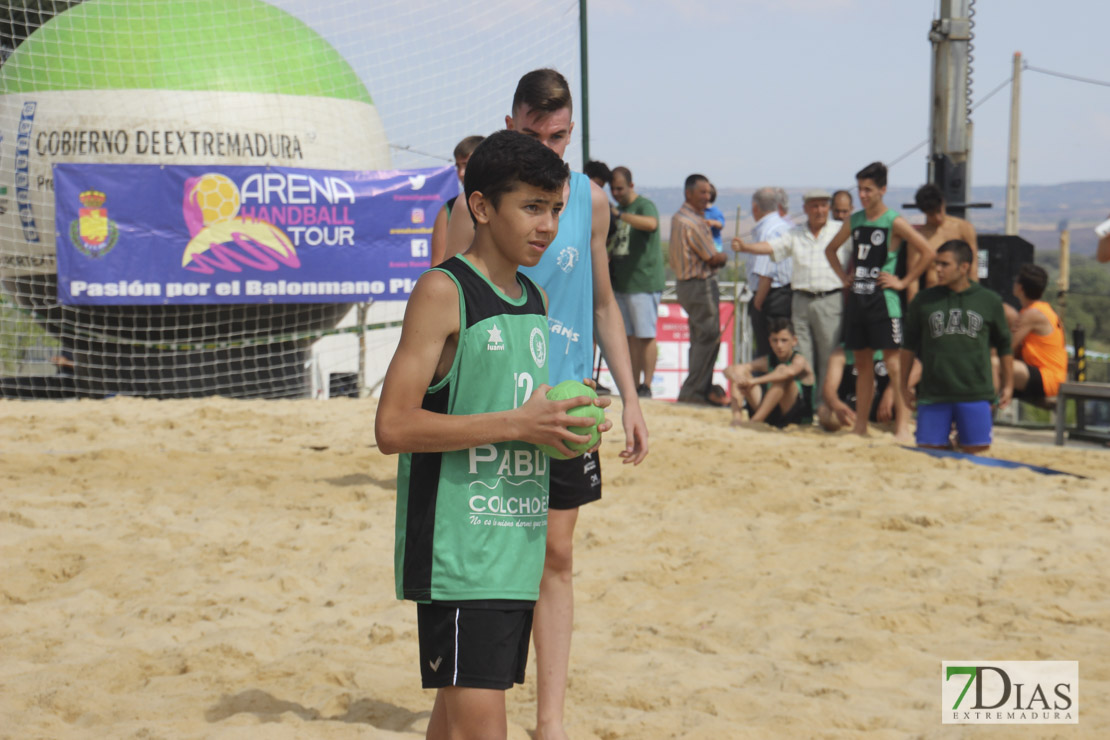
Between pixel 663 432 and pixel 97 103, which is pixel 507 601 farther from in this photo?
pixel 97 103

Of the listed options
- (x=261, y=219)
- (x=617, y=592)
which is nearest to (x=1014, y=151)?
(x=261, y=219)

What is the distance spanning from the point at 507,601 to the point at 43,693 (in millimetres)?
1888

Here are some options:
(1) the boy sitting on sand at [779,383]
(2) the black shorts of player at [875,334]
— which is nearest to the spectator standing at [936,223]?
(2) the black shorts of player at [875,334]

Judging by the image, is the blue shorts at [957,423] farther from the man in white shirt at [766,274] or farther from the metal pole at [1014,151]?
the metal pole at [1014,151]

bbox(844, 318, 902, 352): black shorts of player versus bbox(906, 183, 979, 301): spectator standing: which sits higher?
bbox(906, 183, 979, 301): spectator standing

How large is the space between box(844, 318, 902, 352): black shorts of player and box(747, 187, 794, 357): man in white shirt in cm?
100

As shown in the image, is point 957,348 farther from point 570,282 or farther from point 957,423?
point 570,282

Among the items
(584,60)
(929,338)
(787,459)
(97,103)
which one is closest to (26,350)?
(97,103)

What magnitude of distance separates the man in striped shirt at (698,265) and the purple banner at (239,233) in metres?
2.29

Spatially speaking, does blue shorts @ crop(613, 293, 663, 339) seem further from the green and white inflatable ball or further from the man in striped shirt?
the green and white inflatable ball

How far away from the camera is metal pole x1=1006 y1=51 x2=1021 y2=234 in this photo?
81.7ft

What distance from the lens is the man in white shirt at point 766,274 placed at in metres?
8.76

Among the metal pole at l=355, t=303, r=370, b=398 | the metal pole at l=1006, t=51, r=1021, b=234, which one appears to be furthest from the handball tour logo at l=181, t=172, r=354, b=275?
the metal pole at l=1006, t=51, r=1021, b=234

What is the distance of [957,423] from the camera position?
667 cm
